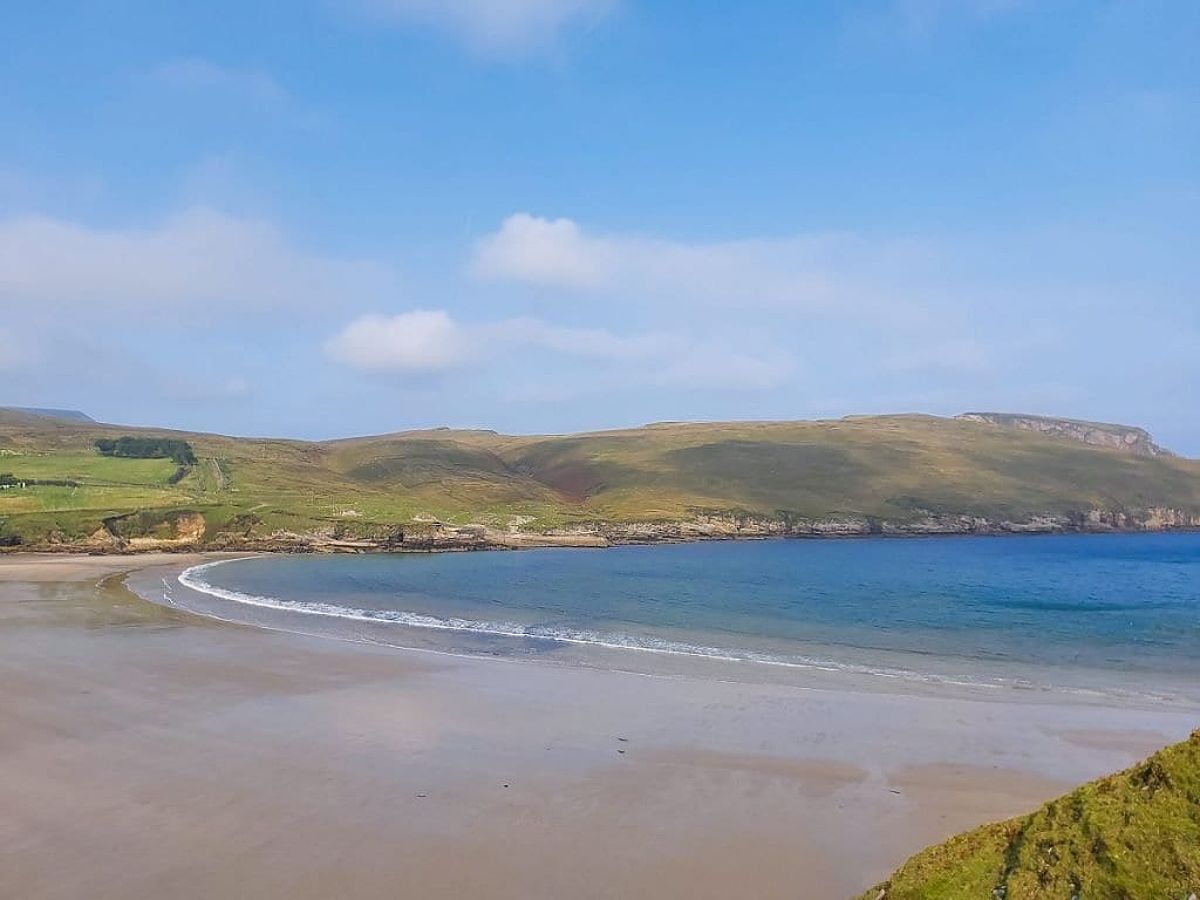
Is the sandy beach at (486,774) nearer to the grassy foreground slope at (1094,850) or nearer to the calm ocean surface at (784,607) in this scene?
the grassy foreground slope at (1094,850)

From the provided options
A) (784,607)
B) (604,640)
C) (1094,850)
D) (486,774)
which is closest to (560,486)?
(784,607)

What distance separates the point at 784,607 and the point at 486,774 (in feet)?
119

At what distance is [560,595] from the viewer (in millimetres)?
57500

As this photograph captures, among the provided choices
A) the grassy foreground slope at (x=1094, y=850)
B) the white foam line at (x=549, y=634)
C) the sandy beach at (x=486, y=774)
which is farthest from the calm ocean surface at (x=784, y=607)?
the grassy foreground slope at (x=1094, y=850)

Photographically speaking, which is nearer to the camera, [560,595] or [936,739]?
[936,739]

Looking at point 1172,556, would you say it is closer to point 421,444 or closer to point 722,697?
point 722,697

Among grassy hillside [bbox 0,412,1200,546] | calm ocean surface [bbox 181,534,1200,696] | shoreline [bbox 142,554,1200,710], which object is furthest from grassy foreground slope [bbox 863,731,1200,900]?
grassy hillside [bbox 0,412,1200,546]

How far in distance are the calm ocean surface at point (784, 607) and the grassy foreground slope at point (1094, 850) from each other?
2533cm

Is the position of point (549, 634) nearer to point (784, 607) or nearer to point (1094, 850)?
→ point (784, 607)

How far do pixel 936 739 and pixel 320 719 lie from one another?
1666 cm

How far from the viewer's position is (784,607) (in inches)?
2040

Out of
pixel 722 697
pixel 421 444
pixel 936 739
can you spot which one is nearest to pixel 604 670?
pixel 722 697

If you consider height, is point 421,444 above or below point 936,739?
above

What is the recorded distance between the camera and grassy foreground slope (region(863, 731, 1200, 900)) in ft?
22.1
